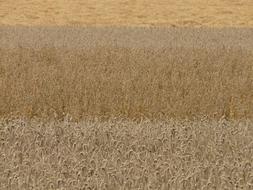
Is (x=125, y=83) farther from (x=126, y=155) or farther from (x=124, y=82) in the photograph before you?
(x=126, y=155)

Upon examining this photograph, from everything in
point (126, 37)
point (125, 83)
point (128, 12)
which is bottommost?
point (128, 12)

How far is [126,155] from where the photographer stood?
4.53m

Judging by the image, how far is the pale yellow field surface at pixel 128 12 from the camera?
1633cm

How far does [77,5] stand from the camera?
18.5m

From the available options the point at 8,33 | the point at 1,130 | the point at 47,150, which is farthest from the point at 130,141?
the point at 8,33

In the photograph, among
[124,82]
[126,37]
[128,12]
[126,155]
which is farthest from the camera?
[128,12]

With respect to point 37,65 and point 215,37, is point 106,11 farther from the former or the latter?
point 37,65

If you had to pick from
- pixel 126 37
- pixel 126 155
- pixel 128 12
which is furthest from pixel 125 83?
pixel 128 12

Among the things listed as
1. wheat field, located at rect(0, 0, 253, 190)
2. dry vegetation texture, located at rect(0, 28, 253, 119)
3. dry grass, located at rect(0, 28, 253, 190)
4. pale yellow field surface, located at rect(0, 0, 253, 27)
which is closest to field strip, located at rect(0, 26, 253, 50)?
wheat field, located at rect(0, 0, 253, 190)

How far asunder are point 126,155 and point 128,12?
525 inches

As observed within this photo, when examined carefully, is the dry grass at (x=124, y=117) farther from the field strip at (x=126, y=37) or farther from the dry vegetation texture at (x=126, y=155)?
the field strip at (x=126, y=37)

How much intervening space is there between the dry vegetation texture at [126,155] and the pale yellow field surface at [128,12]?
10.9m

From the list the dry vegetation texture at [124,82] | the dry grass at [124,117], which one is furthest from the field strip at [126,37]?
the dry vegetation texture at [124,82]

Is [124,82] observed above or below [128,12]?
above
